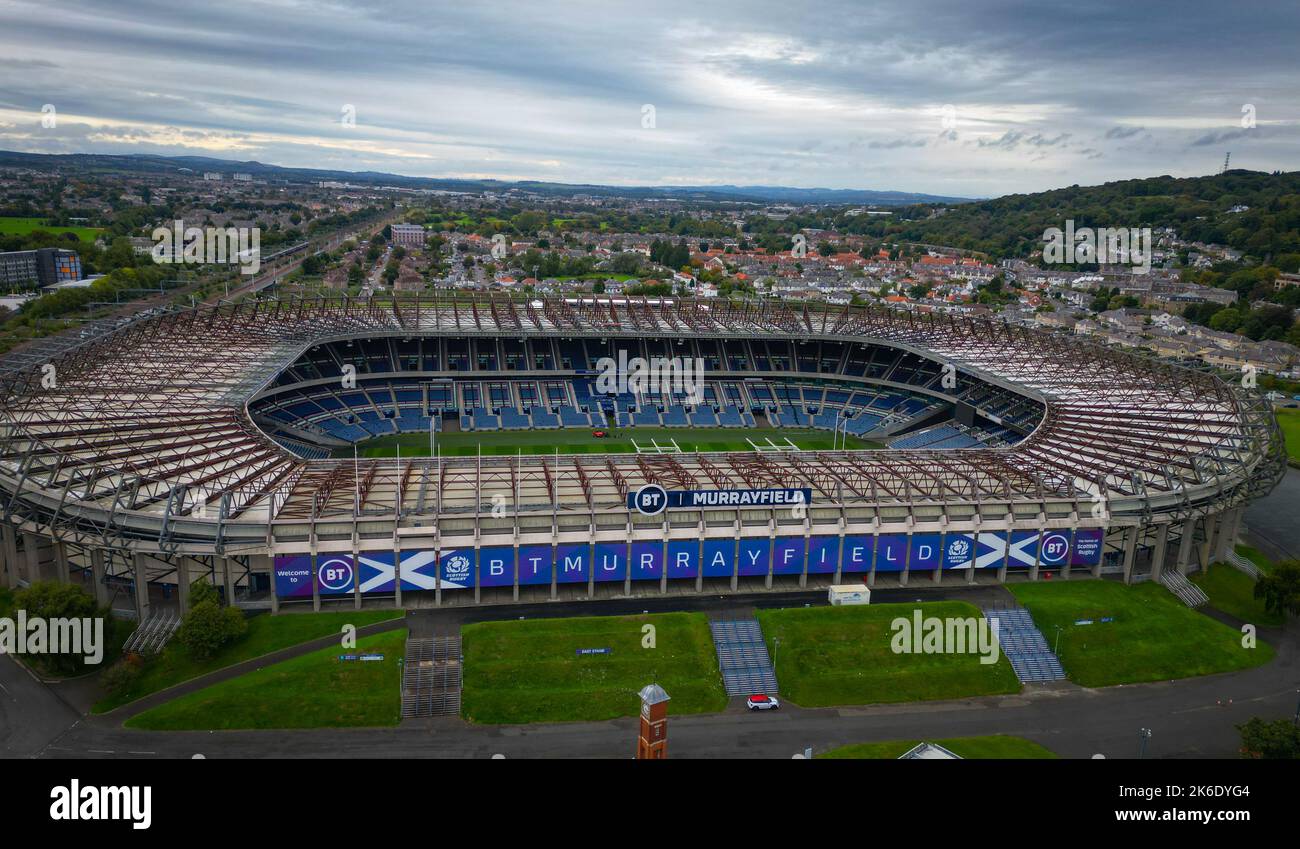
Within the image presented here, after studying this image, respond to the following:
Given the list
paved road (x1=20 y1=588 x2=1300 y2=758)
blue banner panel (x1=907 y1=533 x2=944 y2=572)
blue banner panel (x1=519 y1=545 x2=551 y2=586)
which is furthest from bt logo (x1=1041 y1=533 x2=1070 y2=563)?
blue banner panel (x1=519 y1=545 x2=551 y2=586)

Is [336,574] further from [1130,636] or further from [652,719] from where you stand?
[1130,636]

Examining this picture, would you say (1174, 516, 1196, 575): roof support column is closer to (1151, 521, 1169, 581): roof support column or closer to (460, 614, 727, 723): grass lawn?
(1151, 521, 1169, 581): roof support column

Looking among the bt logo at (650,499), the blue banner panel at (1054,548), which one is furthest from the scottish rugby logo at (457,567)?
the blue banner panel at (1054,548)

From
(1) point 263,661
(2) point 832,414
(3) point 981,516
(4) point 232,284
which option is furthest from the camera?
(4) point 232,284

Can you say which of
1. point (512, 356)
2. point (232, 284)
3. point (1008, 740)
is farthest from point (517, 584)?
point (232, 284)

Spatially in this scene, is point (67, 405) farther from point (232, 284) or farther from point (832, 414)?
point (232, 284)

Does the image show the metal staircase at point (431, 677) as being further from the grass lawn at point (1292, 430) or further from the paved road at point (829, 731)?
the grass lawn at point (1292, 430)
